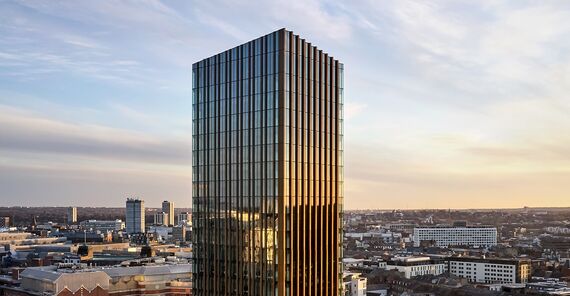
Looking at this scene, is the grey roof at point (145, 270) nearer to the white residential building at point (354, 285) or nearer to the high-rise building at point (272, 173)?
the white residential building at point (354, 285)

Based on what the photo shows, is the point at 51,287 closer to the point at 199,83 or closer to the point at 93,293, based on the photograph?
the point at 93,293

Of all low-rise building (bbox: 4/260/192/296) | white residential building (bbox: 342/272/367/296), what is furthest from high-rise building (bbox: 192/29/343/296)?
white residential building (bbox: 342/272/367/296)

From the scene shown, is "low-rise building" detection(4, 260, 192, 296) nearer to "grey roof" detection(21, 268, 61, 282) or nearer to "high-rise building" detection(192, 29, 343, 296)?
"grey roof" detection(21, 268, 61, 282)

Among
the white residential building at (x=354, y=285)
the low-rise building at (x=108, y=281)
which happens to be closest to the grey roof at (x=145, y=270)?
the low-rise building at (x=108, y=281)

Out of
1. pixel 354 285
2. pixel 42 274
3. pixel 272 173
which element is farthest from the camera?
pixel 354 285

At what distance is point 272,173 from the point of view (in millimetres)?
70312

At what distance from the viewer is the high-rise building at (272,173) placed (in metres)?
70.0

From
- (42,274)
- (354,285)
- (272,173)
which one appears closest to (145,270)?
(42,274)

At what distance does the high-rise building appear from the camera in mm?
70000

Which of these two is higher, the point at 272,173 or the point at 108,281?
the point at 272,173

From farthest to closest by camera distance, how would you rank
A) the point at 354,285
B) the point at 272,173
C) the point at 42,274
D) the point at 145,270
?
1. the point at 354,285
2. the point at 145,270
3. the point at 42,274
4. the point at 272,173

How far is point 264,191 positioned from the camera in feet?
233

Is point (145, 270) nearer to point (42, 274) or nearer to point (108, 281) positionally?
point (108, 281)

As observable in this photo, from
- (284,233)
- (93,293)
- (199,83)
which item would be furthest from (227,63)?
(93,293)
